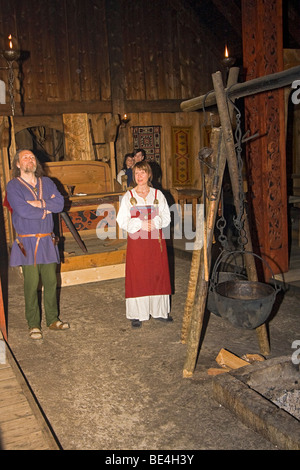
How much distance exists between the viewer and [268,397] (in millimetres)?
3699

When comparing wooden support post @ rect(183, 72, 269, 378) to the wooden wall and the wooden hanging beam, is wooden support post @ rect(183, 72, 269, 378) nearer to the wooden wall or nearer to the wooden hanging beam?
the wooden hanging beam

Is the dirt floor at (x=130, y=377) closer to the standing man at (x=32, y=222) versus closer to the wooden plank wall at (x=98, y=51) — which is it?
the standing man at (x=32, y=222)

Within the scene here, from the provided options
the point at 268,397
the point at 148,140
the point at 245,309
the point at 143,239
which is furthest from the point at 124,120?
the point at 268,397

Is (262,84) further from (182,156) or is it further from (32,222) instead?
(182,156)

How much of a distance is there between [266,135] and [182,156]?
5.49m

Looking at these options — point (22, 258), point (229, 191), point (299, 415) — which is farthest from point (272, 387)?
point (229, 191)

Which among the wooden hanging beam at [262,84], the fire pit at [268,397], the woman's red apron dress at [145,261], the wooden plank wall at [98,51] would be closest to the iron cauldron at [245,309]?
the fire pit at [268,397]

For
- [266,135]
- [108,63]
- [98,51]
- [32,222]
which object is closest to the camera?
[32,222]

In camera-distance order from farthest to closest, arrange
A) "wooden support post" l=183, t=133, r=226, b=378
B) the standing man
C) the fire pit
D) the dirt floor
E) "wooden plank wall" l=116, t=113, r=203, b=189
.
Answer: "wooden plank wall" l=116, t=113, r=203, b=189, the standing man, "wooden support post" l=183, t=133, r=226, b=378, the dirt floor, the fire pit

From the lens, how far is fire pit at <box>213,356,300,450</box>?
3.06 metres

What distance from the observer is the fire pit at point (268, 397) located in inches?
120

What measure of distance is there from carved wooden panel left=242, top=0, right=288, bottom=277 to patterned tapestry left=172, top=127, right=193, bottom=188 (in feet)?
17.0

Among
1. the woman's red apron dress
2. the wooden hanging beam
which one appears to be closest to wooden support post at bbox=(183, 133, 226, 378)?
the wooden hanging beam
